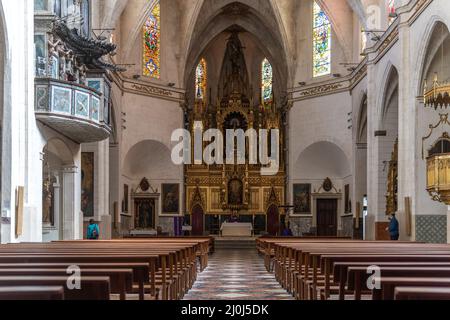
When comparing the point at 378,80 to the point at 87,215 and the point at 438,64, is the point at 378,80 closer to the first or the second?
the point at 438,64

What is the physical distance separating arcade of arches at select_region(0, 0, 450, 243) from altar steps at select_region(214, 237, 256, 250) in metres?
2.09

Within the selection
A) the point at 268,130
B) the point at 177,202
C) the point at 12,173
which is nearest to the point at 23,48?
the point at 12,173

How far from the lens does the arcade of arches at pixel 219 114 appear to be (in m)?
18.8

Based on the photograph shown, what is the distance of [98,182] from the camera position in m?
27.5

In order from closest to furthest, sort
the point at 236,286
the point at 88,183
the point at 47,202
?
the point at 236,286 → the point at 47,202 → the point at 88,183

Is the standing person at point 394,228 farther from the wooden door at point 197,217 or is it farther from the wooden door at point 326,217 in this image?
the wooden door at point 197,217

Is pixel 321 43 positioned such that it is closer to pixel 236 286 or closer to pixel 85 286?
pixel 236 286

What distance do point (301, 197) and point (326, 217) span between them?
173 cm

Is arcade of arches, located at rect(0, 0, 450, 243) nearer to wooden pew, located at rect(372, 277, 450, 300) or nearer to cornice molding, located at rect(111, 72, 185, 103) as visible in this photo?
cornice molding, located at rect(111, 72, 185, 103)

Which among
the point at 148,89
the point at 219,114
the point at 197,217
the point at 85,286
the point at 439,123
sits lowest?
the point at 197,217

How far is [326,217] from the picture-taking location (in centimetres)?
3716

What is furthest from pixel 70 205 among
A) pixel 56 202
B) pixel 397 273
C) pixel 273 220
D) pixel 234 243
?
pixel 397 273

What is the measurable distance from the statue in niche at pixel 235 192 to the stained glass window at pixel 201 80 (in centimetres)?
639

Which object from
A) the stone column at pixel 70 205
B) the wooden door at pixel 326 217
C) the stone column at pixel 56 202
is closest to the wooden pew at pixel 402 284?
the stone column at pixel 70 205
